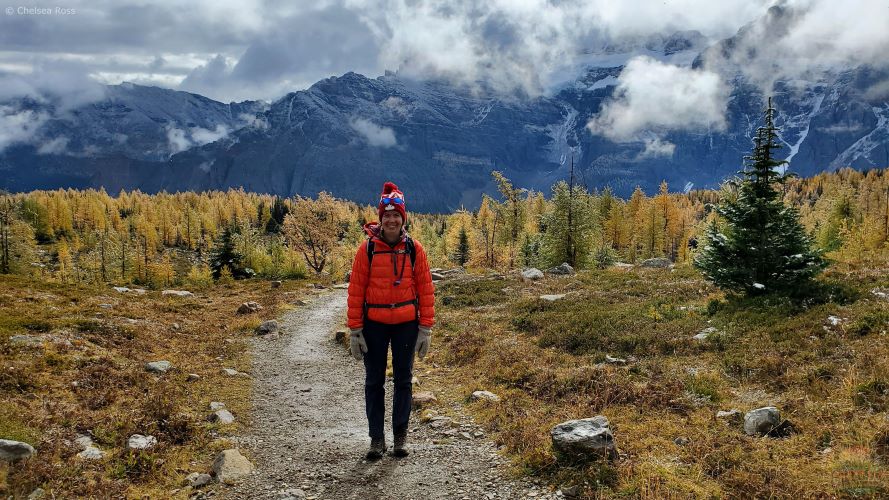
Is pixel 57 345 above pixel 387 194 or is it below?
below

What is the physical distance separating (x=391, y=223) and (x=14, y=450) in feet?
19.6

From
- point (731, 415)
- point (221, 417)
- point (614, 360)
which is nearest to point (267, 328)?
point (221, 417)

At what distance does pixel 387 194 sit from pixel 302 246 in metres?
57.0

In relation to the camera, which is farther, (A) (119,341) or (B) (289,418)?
(A) (119,341)

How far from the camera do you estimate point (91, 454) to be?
7.73 meters

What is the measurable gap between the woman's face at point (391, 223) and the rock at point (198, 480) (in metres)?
4.39

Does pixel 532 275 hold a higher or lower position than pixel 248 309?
higher

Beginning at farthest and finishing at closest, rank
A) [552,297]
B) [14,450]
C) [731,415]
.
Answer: [552,297], [731,415], [14,450]

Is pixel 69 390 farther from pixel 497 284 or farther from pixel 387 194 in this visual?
pixel 497 284

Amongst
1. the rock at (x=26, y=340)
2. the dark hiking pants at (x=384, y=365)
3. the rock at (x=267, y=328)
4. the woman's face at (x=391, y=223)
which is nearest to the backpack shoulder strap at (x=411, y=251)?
the woman's face at (x=391, y=223)

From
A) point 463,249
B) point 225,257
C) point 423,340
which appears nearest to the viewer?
point 423,340

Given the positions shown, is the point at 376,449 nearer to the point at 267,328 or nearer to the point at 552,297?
the point at 267,328

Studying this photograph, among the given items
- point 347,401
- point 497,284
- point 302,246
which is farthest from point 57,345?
point 302,246

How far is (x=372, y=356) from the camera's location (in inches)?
314
